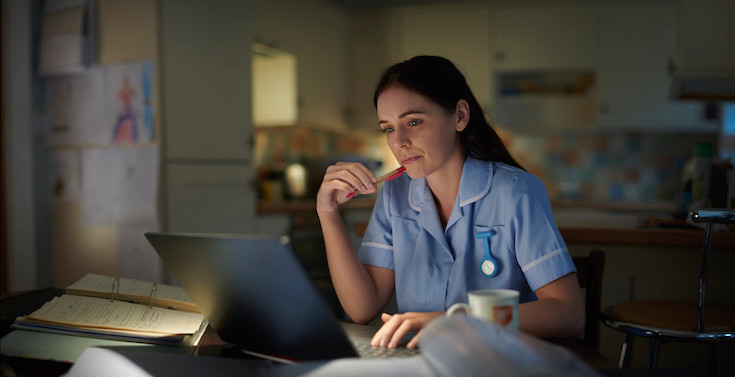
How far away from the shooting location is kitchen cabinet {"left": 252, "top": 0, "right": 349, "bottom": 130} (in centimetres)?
367

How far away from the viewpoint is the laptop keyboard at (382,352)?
78cm

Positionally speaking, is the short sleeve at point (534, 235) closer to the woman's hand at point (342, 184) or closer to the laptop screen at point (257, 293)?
the woman's hand at point (342, 184)

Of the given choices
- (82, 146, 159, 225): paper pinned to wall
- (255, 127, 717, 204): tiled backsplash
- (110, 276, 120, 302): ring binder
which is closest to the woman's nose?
(110, 276, 120, 302): ring binder

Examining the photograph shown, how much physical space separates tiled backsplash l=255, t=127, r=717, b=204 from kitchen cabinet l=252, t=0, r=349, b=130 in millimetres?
332

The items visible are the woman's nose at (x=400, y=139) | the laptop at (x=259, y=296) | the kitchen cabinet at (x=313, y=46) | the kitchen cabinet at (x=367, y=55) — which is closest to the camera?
the laptop at (x=259, y=296)

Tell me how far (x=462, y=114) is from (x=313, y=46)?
9.84 feet

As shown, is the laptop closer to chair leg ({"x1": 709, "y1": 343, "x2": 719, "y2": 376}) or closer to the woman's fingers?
the woman's fingers

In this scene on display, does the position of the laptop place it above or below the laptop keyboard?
above

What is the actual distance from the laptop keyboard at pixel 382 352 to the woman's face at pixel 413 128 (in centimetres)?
50

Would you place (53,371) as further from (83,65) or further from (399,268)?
(83,65)

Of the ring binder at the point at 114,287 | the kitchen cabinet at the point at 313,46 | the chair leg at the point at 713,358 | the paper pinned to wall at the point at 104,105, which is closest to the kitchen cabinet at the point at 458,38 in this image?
the kitchen cabinet at the point at 313,46

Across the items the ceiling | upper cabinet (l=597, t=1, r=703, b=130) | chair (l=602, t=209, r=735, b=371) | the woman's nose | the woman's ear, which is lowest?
chair (l=602, t=209, r=735, b=371)

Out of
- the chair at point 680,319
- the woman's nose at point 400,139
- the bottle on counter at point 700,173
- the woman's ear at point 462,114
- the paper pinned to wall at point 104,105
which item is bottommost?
the chair at point 680,319

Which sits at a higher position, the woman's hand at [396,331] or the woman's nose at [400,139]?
the woman's nose at [400,139]
